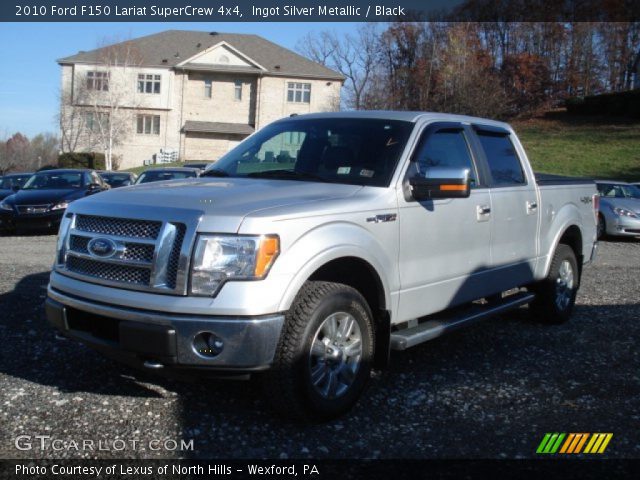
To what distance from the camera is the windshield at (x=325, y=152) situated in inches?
186

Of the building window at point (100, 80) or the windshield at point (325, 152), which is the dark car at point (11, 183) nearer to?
the windshield at point (325, 152)

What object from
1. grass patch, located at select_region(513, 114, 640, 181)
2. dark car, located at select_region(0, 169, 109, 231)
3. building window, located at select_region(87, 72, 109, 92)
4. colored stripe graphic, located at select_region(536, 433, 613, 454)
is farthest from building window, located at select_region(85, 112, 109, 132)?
colored stripe graphic, located at select_region(536, 433, 613, 454)

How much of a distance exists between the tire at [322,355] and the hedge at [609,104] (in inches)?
1868

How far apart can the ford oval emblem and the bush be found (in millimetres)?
43688

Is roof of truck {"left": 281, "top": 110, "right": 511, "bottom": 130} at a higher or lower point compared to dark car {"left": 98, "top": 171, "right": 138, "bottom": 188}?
higher

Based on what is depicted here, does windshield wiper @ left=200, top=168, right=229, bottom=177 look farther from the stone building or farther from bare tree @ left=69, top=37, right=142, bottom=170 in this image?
the stone building

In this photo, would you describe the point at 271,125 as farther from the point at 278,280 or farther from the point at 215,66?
the point at 215,66

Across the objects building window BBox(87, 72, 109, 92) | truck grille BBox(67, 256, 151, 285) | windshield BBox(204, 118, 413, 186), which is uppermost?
building window BBox(87, 72, 109, 92)

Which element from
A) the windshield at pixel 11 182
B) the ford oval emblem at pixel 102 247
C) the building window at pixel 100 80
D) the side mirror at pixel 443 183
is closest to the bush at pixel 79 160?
the building window at pixel 100 80

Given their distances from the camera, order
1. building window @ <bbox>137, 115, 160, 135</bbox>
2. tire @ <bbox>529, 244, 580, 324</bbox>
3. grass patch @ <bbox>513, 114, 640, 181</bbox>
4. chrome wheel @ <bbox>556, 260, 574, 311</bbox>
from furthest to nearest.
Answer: building window @ <bbox>137, 115, 160, 135</bbox> < grass patch @ <bbox>513, 114, 640, 181</bbox> < chrome wheel @ <bbox>556, 260, 574, 311</bbox> < tire @ <bbox>529, 244, 580, 324</bbox>

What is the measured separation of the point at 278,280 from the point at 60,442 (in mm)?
1560

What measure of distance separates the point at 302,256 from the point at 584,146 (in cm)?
3940

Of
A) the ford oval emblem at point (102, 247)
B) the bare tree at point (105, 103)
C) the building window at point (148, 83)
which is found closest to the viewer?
the ford oval emblem at point (102, 247)

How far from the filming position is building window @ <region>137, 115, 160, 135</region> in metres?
50.2
